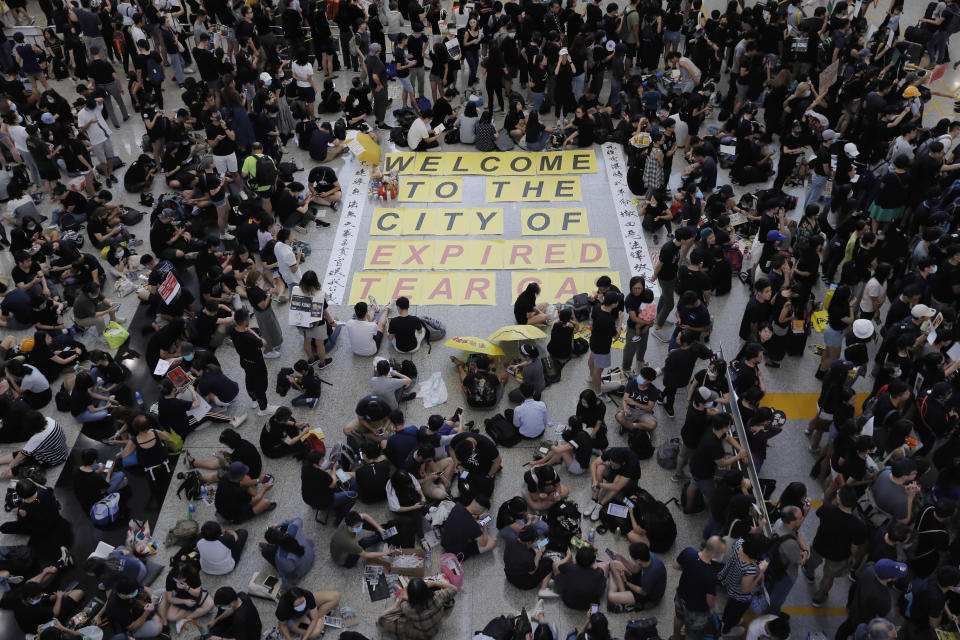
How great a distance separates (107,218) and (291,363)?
540cm

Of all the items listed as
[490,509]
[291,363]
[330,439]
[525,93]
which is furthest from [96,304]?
[525,93]

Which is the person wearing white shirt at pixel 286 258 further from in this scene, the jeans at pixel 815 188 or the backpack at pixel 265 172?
the jeans at pixel 815 188

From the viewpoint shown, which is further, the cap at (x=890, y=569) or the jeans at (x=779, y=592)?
the jeans at (x=779, y=592)

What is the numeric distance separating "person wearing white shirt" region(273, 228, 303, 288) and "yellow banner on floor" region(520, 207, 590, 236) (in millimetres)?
4601

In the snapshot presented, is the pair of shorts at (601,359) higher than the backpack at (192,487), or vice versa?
the pair of shorts at (601,359)

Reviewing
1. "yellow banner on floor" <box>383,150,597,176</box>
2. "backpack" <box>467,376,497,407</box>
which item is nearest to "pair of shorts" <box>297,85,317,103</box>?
"yellow banner on floor" <box>383,150,597,176</box>

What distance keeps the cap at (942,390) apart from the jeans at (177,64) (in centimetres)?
1899

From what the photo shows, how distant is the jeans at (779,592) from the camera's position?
8.61 metres

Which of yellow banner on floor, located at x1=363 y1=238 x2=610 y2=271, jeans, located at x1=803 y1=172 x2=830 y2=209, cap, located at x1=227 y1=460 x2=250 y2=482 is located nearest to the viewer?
cap, located at x1=227 y1=460 x2=250 y2=482

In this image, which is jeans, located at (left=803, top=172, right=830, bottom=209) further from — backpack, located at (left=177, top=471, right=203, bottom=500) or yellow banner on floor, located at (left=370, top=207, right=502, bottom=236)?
backpack, located at (left=177, top=471, right=203, bottom=500)

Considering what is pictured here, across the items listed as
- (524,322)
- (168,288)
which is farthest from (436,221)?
(168,288)

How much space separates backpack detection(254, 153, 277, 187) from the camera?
15352 millimetres

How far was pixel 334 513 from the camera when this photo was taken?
10.5 meters

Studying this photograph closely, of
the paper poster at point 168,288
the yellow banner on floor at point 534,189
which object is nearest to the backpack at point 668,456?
the yellow banner on floor at point 534,189
